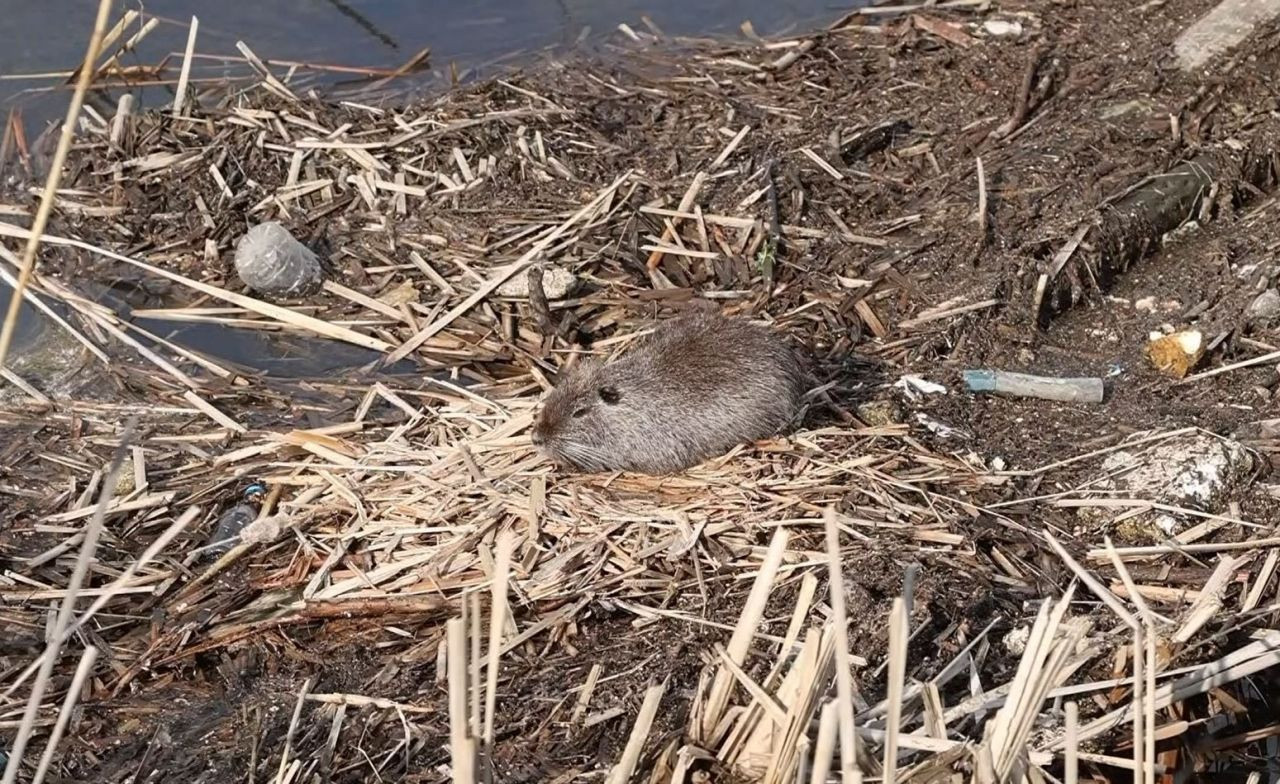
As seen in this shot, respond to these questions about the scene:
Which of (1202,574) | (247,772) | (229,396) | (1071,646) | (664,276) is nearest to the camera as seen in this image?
(1071,646)

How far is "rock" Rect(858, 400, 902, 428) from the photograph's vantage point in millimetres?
5543

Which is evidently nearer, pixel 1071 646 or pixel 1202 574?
pixel 1071 646

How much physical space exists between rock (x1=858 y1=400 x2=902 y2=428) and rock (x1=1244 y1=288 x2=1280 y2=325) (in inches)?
65.4

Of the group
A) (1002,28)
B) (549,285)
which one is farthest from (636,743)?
(1002,28)

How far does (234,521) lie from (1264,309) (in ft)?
14.1

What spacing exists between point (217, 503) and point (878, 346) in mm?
2768

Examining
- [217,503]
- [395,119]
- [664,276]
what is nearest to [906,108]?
[664,276]

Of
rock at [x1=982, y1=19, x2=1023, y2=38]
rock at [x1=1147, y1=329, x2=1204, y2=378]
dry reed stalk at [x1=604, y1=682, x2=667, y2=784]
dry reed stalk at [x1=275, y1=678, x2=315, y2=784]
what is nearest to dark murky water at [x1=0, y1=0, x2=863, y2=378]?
rock at [x1=982, y1=19, x2=1023, y2=38]

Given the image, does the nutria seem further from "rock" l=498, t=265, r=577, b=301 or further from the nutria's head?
"rock" l=498, t=265, r=577, b=301

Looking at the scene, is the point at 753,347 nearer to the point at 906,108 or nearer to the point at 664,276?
the point at 664,276

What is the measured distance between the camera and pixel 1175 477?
5.09m

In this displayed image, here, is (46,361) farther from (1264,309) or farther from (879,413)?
(1264,309)

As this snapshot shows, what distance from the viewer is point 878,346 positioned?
6039 mm

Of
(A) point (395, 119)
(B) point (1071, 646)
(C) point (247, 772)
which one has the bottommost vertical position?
(C) point (247, 772)
